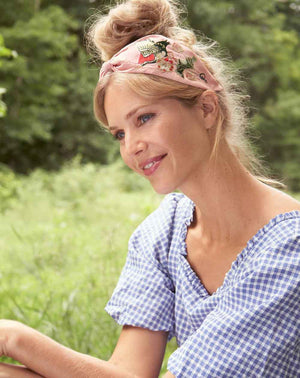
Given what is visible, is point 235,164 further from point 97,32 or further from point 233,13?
point 233,13

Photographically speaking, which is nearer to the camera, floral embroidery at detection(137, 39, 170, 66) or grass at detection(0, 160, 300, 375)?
floral embroidery at detection(137, 39, 170, 66)

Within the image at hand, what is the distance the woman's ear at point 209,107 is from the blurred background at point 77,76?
345 inches

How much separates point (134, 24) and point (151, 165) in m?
0.45

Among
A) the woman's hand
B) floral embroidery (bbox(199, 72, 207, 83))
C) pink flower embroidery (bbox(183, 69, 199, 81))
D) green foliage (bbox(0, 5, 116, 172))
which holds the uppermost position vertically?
pink flower embroidery (bbox(183, 69, 199, 81))

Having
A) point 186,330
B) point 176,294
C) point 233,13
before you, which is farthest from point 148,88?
point 233,13

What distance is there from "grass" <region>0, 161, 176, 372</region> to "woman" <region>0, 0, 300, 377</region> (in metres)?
1.00

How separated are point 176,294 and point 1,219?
6.09m

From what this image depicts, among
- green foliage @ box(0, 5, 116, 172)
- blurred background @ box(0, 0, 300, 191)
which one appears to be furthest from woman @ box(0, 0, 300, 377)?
green foliage @ box(0, 5, 116, 172)

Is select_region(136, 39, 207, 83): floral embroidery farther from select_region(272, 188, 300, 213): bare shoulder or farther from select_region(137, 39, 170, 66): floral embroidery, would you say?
select_region(272, 188, 300, 213): bare shoulder

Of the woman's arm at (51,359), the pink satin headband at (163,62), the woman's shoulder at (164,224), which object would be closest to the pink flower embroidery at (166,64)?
the pink satin headband at (163,62)

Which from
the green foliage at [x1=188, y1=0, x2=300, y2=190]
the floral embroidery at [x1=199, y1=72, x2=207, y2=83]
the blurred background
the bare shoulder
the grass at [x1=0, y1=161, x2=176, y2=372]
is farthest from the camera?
the green foliage at [x1=188, y1=0, x2=300, y2=190]

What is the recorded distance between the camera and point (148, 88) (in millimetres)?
1546

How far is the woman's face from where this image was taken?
1.56 m

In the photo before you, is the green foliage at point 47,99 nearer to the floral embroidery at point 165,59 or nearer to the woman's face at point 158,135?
the floral embroidery at point 165,59
